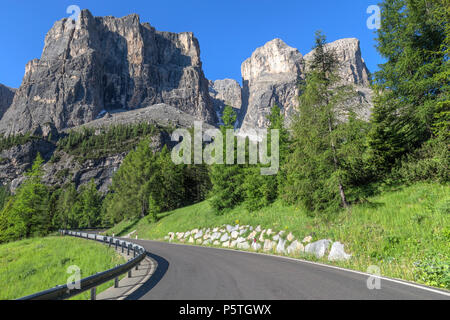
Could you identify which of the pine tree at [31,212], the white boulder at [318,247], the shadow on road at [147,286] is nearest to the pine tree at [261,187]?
the white boulder at [318,247]

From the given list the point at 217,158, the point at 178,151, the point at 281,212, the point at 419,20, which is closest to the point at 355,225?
the point at 281,212

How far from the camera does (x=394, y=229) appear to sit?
1060 centimetres

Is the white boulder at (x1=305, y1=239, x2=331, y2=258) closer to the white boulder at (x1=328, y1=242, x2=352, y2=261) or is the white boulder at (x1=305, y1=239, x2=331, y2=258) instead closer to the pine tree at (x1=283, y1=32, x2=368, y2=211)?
the white boulder at (x1=328, y1=242, x2=352, y2=261)

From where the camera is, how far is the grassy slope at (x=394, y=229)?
8258mm

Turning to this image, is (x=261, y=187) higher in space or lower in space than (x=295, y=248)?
higher

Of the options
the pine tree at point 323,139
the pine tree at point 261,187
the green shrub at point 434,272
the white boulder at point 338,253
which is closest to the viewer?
the green shrub at point 434,272

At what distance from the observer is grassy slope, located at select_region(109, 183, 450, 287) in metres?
8.26

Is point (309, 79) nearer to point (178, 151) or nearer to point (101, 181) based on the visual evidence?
point (178, 151)

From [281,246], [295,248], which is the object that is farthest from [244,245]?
[295,248]

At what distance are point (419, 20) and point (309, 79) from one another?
10.4 m

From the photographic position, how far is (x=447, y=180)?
12.7m

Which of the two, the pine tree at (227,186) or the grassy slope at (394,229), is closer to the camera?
the grassy slope at (394,229)

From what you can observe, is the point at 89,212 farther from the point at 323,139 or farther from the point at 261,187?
the point at 323,139

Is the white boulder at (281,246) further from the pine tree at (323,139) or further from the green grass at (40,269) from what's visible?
the green grass at (40,269)
